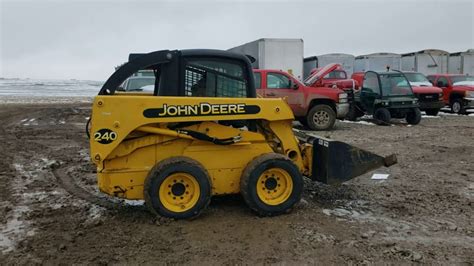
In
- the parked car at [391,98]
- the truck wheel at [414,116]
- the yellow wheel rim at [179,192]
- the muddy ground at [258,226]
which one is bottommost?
the muddy ground at [258,226]

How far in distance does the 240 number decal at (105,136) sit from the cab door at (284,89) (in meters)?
9.16

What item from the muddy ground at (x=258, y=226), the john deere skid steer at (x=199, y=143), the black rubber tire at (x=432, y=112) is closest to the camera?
the muddy ground at (x=258, y=226)

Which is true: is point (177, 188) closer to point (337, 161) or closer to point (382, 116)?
point (337, 161)

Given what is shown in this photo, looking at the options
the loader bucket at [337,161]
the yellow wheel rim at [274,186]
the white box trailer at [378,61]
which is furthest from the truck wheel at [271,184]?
the white box trailer at [378,61]

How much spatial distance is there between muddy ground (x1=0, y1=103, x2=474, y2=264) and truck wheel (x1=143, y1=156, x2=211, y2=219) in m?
0.16

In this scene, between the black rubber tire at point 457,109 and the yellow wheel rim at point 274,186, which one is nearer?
the yellow wheel rim at point 274,186

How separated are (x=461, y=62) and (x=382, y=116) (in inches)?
616

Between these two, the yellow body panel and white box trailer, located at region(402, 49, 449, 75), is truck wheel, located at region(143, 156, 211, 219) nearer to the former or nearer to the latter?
the yellow body panel

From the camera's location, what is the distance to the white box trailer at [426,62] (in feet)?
94.2

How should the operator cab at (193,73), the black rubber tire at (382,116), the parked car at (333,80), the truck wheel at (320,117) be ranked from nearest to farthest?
the operator cab at (193,73) → the truck wheel at (320,117) → the parked car at (333,80) → the black rubber tire at (382,116)

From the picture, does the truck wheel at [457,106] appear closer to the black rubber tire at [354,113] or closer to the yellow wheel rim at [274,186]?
the black rubber tire at [354,113]

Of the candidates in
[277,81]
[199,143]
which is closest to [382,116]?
[277,81]

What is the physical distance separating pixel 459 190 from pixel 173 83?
172 inches

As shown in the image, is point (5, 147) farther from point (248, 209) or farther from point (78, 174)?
point (248, 209)
